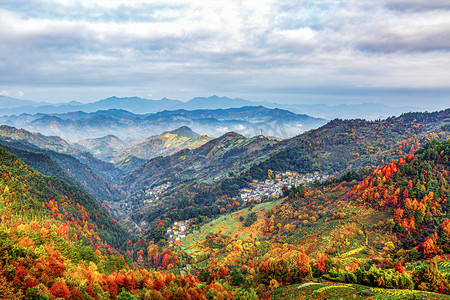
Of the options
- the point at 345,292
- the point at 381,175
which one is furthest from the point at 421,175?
Result: the point at 345,292

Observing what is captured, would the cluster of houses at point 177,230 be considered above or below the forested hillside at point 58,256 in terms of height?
below

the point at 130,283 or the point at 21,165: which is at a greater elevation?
the point at 21,165

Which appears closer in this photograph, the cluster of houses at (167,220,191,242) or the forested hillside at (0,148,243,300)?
the forested hillside at (0,148,243,300)

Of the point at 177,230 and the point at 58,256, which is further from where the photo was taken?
the point at 177,230

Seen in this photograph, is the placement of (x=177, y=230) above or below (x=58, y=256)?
below

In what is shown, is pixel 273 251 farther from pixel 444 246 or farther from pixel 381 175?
pixel 381 175

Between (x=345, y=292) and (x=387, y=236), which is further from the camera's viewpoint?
(x=387, y=236)

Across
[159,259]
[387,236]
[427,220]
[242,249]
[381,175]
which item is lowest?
[159,259]

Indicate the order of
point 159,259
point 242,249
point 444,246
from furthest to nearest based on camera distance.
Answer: point 159,259 < point 242,249 < point 444,246

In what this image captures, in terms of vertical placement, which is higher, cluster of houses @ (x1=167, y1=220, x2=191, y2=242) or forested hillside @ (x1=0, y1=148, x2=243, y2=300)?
forested hillside @ (x1=0, y1=148, x2=243, y2=300)

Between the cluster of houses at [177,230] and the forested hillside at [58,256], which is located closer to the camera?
the forested hillside at [58,256]

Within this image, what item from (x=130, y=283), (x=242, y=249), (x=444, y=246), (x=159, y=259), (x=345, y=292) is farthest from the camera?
(x=159, y=259)
